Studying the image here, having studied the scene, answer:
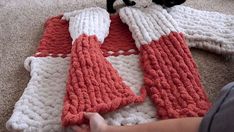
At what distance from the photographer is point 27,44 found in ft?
3.20

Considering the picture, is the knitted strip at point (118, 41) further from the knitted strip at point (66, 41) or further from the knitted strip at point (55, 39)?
the knitted strip at point (55, 39)

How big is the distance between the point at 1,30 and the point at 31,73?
29 centimetres

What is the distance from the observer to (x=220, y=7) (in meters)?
1.14

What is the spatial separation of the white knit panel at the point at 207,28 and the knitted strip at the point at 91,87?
0.26m

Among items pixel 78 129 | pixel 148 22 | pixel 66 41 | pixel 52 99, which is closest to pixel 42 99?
pixel 52 99

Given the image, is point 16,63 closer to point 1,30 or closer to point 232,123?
point 1,30

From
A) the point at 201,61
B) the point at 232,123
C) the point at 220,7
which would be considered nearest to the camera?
the point at 232,123

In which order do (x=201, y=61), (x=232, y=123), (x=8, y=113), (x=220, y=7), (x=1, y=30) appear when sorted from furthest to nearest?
(x=220, y=7), (x=1, y=30), (x=201, y=61), (x=8, y=113), (x=232, y=123)

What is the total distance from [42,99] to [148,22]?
0.38 m

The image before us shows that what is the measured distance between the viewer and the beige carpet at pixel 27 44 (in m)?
0.83

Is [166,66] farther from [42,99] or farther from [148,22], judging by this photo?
[42,99]

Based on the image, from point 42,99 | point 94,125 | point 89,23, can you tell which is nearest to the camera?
point 94,125

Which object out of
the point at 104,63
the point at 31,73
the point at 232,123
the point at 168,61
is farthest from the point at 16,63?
the point at 232,123

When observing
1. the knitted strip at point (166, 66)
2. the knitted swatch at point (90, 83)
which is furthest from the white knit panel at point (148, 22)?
the knitted swatch at point (90, 83)
